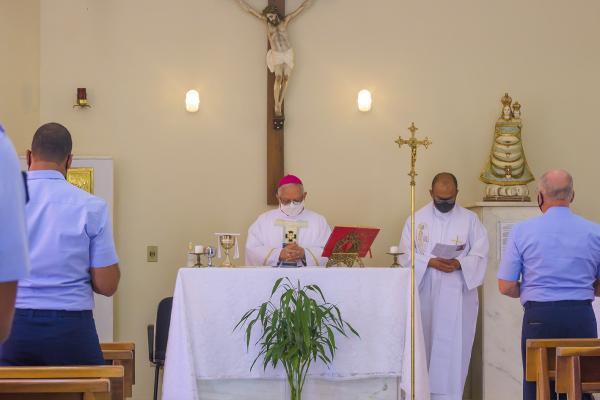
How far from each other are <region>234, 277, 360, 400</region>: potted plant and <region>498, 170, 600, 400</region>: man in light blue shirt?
1.28m

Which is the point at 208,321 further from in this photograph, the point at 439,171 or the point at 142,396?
the point at 439,171

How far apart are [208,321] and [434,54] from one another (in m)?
3.15

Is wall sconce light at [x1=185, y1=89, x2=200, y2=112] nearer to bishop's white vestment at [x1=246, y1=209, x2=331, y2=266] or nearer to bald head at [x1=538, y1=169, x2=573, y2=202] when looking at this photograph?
bishop's white vestment at [x1=246, y1=209, x2=331, y2=266]

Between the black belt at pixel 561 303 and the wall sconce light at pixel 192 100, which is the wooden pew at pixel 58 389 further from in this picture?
the wall sconce light at pixel 192 100

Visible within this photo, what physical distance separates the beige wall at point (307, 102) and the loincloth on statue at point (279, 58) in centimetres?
19

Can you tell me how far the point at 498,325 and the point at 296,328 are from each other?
2180 millimetres

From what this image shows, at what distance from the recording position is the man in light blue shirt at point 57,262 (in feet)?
A: 10.3

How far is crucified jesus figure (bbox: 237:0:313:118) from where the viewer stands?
6.88 meters

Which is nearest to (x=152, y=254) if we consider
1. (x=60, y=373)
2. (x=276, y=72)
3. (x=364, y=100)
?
(x=276, y=72)

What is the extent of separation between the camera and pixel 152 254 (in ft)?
22.7

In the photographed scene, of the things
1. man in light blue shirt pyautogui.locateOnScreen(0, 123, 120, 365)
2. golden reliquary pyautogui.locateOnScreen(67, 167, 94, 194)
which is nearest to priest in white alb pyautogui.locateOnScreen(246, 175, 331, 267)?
golden reliquary pyautogui.locateOnScreen(67, 167, 94, 194)

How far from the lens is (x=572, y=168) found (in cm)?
728

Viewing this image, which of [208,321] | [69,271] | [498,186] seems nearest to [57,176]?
[69,271]

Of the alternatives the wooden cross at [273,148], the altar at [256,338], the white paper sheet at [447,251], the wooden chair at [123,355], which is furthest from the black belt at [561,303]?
the wooden cross at [273,148]
